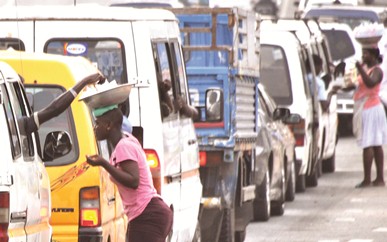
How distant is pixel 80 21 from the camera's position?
12141 millimetres

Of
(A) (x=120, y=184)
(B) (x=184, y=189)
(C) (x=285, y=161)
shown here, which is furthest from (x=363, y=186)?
(A) (x=120, y=184)

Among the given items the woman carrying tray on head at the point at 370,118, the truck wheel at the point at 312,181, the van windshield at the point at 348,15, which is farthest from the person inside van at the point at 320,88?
the van windshield at the point at 348,15

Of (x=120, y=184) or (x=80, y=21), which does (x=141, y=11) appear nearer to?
(x=80, y=21)

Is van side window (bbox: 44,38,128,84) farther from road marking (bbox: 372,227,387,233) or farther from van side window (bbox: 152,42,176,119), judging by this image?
road marking (bbox: 372,227,387,233)

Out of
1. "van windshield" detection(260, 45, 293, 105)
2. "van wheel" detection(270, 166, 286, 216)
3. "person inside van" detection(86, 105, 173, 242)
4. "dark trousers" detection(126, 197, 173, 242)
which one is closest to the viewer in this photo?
"person inside van" detection(86, 105, 173, 242)

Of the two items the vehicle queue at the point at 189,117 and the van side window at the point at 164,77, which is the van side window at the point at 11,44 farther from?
the van side window at the point at 164,77

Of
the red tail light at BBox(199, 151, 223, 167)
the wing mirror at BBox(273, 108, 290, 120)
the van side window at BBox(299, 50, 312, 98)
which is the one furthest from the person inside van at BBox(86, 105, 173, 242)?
the van side window at BBox(299, 50, 312, 98)

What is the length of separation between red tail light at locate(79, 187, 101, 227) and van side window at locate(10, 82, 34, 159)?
2.45 feet

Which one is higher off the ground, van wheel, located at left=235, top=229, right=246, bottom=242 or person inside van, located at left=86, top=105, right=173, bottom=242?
person inside van, located at left=86, top=105, right=173, bottom=242

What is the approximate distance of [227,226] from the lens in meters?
15.6

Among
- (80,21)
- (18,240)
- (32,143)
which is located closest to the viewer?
(18,240)

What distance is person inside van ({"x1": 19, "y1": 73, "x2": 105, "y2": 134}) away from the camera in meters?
9.80

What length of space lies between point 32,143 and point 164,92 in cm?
281

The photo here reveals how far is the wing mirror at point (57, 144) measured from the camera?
10.1 metres
